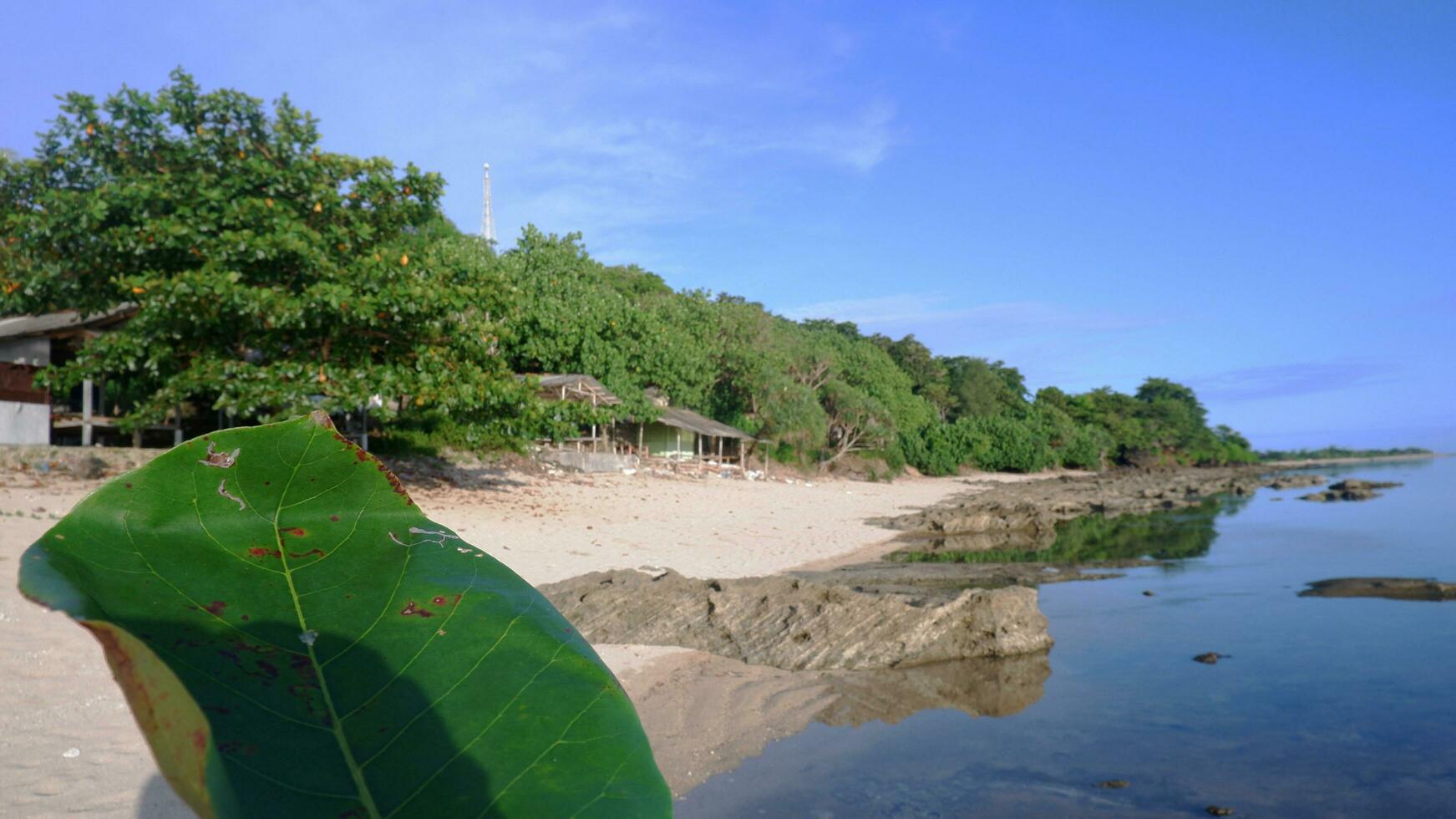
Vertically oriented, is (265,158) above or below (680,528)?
above

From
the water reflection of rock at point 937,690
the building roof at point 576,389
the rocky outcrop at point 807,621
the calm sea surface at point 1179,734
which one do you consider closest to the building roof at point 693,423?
the building roof at point 576,389

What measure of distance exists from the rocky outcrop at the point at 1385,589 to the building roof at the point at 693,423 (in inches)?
671

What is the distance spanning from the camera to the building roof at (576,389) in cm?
2219

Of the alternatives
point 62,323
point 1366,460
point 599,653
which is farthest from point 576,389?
point 1366,460

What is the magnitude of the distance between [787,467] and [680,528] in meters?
17.5

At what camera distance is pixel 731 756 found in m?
5.30

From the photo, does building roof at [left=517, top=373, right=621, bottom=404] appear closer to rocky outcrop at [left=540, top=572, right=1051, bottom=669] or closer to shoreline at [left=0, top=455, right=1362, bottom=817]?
shoreline at [left=0, top=455, right=1362, bottom=817]

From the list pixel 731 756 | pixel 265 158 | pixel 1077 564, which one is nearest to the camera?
pixel 731 756

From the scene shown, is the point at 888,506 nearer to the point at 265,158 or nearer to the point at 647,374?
the point at 647,374

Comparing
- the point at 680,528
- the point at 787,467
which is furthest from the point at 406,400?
the point at 787,467

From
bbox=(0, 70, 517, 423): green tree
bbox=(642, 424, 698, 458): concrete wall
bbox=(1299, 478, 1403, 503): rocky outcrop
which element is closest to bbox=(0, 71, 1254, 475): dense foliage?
bbox=(0, 70, 517, 423): green tree

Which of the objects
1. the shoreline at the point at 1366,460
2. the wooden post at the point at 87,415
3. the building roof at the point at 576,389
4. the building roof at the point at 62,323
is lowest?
the shoreline at the point at 1366,460

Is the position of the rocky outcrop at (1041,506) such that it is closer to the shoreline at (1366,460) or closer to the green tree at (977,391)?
the green tree at (977,391)

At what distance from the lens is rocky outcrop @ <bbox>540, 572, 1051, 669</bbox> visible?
7.40m
